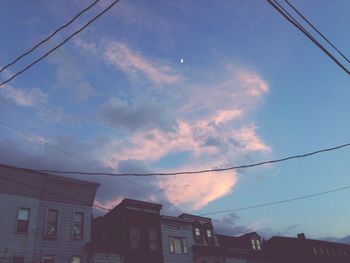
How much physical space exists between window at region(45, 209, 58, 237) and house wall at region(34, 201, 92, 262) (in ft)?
0.76

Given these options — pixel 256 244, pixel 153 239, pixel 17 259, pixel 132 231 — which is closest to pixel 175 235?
pixel 153 239

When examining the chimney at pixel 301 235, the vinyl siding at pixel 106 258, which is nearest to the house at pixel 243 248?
the vinyl siding at pixel 106 258

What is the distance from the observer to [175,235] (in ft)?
118

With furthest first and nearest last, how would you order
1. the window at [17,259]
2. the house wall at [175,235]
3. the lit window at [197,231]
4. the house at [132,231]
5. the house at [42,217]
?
the lit window at [197,231]
the house wall at [175,235]
the house at [132,231]
the house at [42,217]
the window at [17,259]

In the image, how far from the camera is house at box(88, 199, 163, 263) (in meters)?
31.5

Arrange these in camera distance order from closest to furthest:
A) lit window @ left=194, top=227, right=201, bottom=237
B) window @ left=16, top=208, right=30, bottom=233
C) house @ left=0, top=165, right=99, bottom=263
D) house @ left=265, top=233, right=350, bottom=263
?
house @ left=0, top=165, right=99, bottom=263, window @ left=16, top=208, right=30, bottom=233, lit window @ left=194, top=227, right=201, bottom=237, house @ left=265, top=233, right=350, bottom=263

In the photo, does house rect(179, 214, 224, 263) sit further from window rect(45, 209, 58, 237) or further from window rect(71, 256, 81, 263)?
window rect(45, 209, 58, 237)

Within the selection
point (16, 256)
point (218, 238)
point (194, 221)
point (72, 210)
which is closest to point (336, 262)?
point (218, 238)

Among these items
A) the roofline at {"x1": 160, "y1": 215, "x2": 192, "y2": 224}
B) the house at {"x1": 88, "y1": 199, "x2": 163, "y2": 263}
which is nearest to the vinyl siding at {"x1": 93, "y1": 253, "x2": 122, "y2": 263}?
the house at {"x1": 88, "y1": 199, "x2": 163, "y2": 263}

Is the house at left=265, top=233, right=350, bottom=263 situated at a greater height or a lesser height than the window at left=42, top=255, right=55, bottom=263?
greater

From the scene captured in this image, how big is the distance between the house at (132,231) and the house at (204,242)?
4297 mm

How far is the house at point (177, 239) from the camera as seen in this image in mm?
34384

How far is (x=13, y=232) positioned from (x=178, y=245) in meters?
16.2

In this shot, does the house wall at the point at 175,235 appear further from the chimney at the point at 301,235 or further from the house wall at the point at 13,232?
the chimney at the point at 301,235
